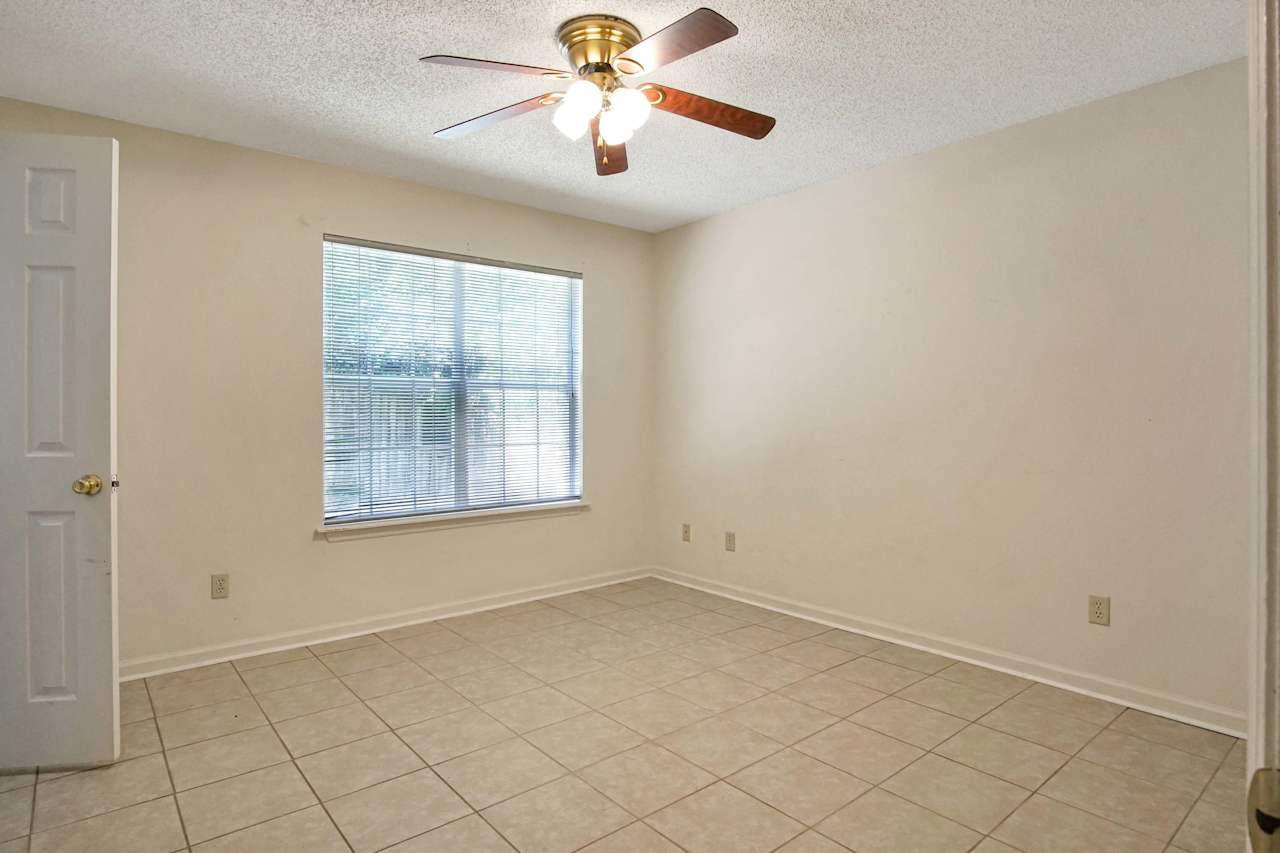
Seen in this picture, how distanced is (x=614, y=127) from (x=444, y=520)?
2567 mm

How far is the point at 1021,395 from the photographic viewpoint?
3145 millimetres

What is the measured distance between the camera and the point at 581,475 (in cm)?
473

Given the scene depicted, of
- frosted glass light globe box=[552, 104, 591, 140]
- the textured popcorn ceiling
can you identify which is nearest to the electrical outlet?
the textured popcorn ceiling

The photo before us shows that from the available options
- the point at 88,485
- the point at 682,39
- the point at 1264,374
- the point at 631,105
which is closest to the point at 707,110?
the point at 631,105

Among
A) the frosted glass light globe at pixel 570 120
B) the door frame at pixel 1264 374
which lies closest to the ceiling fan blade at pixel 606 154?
the frosted glass light globe at pixel 570 120

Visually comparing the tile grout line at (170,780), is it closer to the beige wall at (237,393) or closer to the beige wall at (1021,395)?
the beige wall at (237,393)

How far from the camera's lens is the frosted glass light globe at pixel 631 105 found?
86.2 inches

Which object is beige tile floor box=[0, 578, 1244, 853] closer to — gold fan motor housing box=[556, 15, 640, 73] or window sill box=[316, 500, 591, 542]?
window sill box=[316, 500, 591, 542]

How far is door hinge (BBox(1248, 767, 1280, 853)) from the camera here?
0.39 m

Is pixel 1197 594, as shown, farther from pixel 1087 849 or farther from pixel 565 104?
pixel 565 104

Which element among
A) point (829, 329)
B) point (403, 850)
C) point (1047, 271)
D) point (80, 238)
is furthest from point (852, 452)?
point (80, 238)

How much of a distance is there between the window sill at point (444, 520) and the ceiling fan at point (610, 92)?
2152mm

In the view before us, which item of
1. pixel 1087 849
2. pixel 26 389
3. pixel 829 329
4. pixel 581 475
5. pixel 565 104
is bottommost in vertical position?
pixel 1087 849

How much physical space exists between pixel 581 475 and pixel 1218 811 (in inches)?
137
